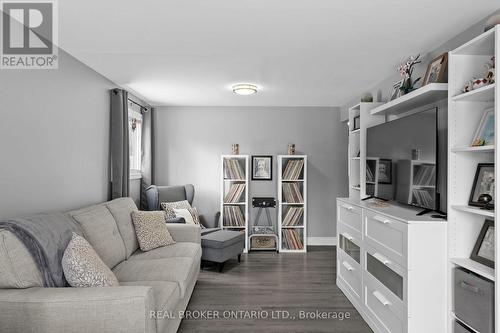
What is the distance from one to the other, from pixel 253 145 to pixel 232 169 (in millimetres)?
615

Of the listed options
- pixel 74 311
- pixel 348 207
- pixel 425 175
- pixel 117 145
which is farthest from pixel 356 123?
pixel 74 311

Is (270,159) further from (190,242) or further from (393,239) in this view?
(393,239)

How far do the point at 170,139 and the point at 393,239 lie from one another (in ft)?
13.4

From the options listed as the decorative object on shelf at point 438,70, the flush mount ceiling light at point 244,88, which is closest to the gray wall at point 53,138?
the flush mount ceiling light at point 244,88

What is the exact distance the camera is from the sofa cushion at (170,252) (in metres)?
3.07

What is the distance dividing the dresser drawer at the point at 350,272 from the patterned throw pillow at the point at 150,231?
187cm

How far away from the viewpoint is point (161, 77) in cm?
371

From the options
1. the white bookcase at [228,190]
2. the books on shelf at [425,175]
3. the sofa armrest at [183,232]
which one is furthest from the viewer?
the white bookcase at [228,190]

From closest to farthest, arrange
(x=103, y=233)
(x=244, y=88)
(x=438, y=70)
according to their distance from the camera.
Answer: (x=438, y=70) < (x=103, y=233) < (x=244, y=88)

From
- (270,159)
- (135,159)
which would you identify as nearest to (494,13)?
(270,159)

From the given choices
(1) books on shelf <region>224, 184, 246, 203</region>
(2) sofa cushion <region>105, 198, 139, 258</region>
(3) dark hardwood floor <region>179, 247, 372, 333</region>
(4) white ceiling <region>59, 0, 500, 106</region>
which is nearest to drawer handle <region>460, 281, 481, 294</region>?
(3) dark hardwood floor <region>179, 247, 372, 333</region>

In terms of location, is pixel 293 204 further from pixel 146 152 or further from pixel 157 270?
pixel 157 270

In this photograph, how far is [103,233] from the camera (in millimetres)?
2689

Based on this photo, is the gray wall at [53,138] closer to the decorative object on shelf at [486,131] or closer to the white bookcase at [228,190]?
the white bookcase at [228,190]
